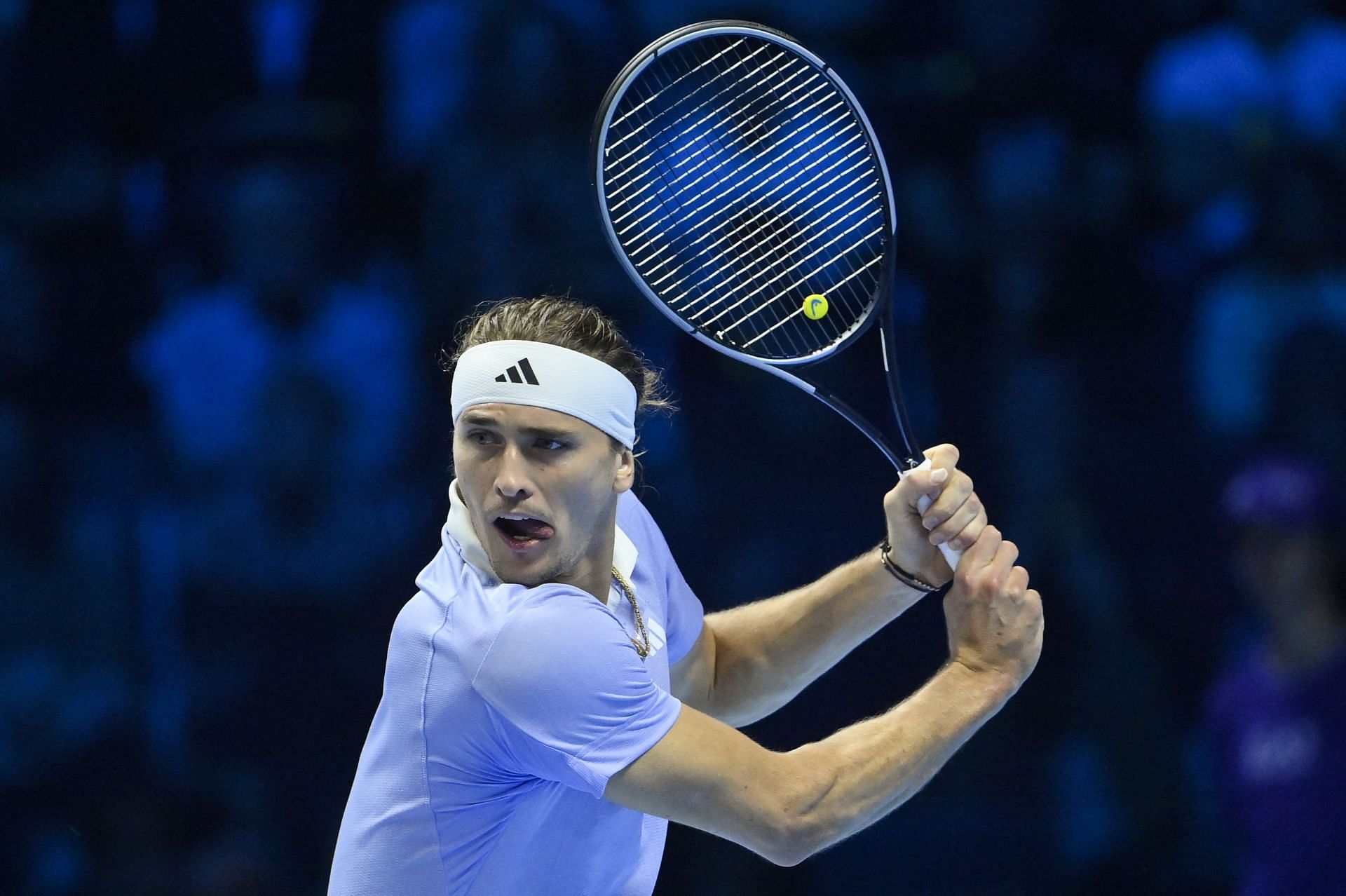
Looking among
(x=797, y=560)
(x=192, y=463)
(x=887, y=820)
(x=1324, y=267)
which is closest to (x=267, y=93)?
(x=192, y=463)

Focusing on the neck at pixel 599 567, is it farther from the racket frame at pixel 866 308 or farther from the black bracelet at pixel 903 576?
the black bracelet at pixel 903 576

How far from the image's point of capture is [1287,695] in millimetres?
3764

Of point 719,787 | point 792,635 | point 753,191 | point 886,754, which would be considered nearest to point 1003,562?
point 886,754

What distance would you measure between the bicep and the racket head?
709 millimetres

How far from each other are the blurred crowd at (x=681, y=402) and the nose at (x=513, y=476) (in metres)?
1.68

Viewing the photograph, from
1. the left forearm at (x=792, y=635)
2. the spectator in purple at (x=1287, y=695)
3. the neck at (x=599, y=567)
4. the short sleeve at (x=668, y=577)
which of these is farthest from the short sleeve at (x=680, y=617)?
the spectator in purple at (x=1287, y=695)

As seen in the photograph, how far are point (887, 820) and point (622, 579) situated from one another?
6.04ft

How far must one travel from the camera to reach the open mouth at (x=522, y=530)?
6.63 ft

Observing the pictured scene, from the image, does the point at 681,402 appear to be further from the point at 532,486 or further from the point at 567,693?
the point at 567,693

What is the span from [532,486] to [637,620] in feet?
1.04

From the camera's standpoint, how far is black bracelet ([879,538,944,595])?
2.48m

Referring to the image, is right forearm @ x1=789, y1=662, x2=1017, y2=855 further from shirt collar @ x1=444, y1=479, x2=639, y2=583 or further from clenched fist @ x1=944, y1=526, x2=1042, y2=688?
shirt collar @ x1=444, y1=479, x2=639, y2=583

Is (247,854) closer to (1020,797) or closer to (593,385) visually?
(1020,797)

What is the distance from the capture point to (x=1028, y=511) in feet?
12.5
